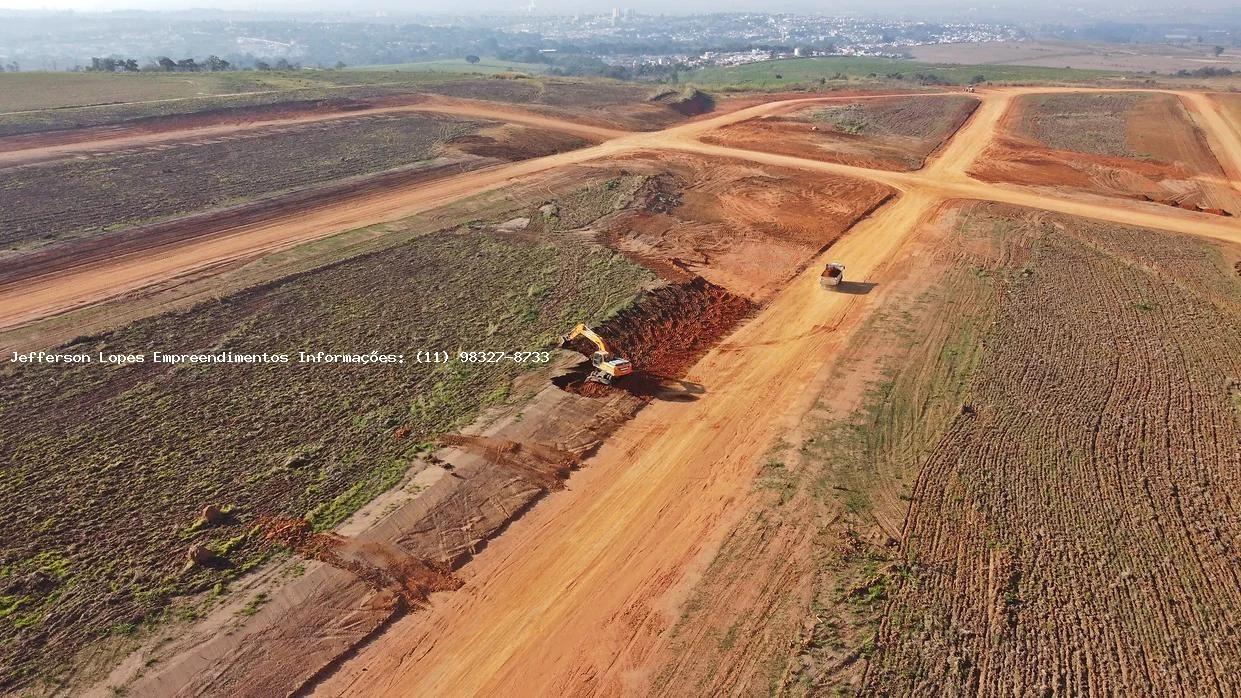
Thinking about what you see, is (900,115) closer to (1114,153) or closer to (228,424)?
(1114,153)

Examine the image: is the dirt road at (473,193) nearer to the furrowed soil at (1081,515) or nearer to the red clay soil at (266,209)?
the red clay soil at (266,209)

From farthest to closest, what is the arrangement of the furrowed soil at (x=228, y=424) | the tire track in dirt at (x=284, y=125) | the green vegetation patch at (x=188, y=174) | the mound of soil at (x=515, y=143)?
1. the mound of soil at (x=515, y=143)
2. the tire track in dirt at (x=284, y=125)
3. the green vegetation patch at (x=188, y=174)
4. the furrowed soil at (x=228, y=424)

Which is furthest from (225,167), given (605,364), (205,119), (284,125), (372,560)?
(372,560)

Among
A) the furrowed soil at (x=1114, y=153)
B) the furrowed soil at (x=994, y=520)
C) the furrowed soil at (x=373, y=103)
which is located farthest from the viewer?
the furrowed soil at (x=373, y=103)

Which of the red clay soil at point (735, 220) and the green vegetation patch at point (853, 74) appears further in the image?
the green vegetation patch at point (853, 74)

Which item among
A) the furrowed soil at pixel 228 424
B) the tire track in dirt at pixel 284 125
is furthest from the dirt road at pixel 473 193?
the furrowed soil at pixel 228 424

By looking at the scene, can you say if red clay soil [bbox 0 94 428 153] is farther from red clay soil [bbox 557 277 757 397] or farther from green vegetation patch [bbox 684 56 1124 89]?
green vegetation patch [bbox 684 56 1124 89]

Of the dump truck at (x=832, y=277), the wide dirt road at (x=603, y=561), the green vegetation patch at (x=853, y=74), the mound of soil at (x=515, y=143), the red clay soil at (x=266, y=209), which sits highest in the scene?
the green vegetation patch at (x=853, y=74)
